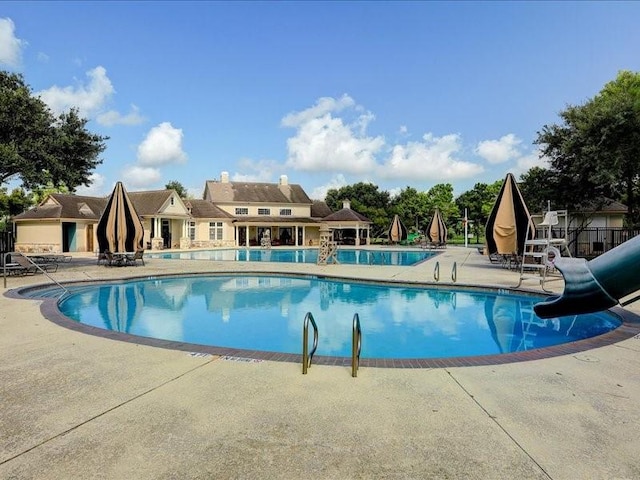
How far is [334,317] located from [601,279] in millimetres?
8786

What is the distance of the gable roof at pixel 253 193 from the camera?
1657 inches

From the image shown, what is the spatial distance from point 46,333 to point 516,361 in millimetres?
7209

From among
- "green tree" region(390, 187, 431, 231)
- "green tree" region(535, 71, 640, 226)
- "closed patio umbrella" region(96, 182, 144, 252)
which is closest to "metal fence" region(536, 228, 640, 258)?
"green tree" region(535, 71, 640, 226)

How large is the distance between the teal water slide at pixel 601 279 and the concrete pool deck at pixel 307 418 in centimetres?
138

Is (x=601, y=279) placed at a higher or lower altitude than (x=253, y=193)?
lower

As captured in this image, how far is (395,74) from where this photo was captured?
758 inches

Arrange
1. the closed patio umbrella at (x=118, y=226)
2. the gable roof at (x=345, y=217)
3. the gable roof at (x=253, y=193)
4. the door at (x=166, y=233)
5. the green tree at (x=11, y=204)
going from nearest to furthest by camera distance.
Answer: the closed patio umbrella at (x=118, y=226), the door at (x=166, y=233), the green tree at (x=11, y=204), the gable roof at (x=345, y=217), the gable roof at (x=253, y=193)

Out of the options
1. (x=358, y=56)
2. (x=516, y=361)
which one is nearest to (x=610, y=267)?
(x=516, y=361)

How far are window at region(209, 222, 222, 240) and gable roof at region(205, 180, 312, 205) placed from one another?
3.42 m

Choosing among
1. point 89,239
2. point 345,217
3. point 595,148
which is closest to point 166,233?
point 89,239

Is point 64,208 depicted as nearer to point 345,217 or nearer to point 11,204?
point 11,204

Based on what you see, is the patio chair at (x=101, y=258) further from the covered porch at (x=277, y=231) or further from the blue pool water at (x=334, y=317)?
the covered porch at (x=277, y=231)

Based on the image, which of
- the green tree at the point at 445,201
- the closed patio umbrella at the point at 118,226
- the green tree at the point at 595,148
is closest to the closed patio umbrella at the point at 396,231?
the green tree at the point at 445,201

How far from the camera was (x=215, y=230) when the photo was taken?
128 ft
